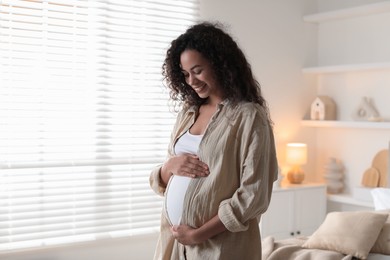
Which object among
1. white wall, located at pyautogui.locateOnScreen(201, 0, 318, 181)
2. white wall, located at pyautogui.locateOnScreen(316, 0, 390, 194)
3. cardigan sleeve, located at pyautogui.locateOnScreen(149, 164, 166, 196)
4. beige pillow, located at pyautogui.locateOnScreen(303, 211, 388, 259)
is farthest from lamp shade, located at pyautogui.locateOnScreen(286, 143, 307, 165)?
cardigan sleeve, located at pyautogui.locateOnScreen(149, 164, 166, 196)

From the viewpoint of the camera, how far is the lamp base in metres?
4.46

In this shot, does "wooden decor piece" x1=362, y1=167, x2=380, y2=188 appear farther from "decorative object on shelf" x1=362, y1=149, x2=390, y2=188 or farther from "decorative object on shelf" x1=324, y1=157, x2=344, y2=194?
"decorative object on shelf" x1=324, y1=157, x2=344, y2=194

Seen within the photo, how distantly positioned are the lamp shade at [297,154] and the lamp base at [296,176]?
3.0 inches

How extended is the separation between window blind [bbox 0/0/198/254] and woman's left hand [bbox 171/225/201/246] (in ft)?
5.94

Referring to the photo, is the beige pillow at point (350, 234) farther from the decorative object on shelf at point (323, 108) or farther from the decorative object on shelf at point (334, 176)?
the decorative object on shelf at point (323, 108)

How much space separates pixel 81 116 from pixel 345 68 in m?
2.10

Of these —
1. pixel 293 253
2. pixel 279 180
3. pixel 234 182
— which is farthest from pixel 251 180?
pixel 279 180

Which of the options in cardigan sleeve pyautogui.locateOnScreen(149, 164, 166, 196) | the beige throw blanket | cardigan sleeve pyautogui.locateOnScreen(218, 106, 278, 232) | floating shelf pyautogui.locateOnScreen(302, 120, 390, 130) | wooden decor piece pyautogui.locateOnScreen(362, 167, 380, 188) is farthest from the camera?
wooden decor piece pyautogui.locateOnScreen(362, 167, 380, 188)

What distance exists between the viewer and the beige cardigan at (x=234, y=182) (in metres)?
1.70

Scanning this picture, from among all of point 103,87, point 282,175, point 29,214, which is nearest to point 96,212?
point 29,214

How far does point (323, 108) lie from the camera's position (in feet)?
15.0

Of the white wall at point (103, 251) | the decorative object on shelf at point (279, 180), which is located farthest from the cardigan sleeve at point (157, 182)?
the decorative object on shelf at point (279, 180)

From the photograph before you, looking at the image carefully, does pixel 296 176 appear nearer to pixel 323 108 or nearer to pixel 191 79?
pixel 323 108

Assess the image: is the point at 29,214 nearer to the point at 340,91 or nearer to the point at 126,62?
the point at 126,62
